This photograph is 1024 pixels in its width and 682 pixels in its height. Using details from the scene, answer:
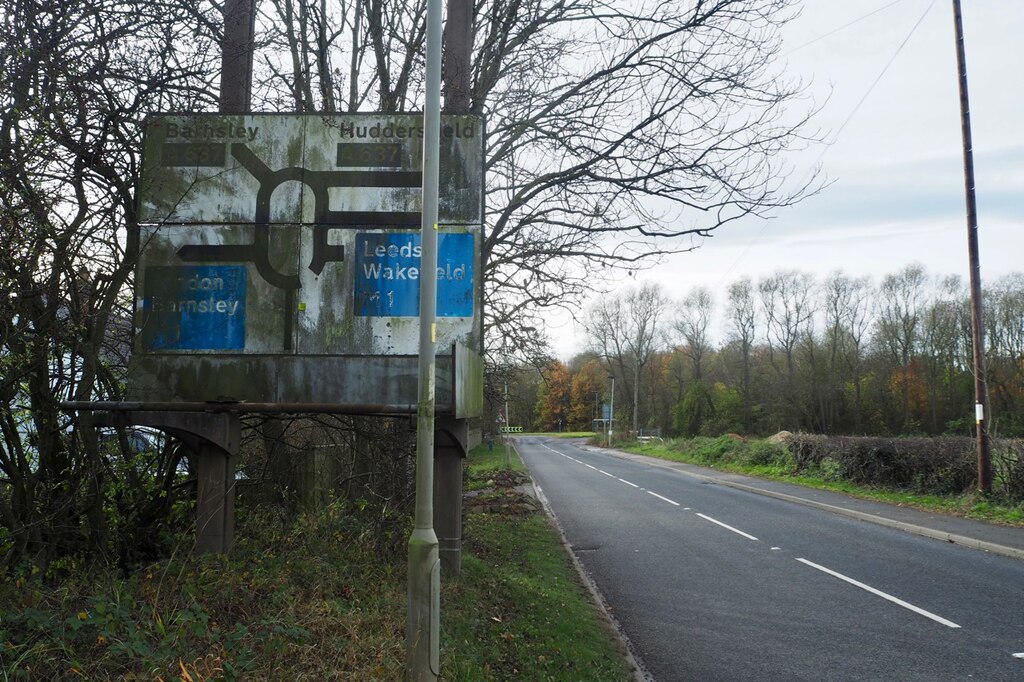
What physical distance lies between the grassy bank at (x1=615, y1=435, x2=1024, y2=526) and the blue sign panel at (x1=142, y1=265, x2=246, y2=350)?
50.5ft

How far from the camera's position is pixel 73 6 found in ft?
20.6

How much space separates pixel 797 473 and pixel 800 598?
20.6 meters

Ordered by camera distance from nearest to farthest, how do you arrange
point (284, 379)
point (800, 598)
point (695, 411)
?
point (284, 379)
point (800, 598)
point (695, 411)

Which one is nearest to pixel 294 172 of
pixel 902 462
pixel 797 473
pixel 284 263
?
pixel 284 263

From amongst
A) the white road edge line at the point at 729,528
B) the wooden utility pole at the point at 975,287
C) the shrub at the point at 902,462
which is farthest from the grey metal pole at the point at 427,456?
the shrub at the point at 902,462

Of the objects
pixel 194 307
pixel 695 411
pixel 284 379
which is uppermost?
pixel 194 307

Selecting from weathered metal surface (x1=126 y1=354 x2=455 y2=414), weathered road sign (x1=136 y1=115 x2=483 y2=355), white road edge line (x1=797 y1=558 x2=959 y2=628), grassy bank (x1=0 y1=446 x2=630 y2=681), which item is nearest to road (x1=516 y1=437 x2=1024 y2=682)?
white road edge line (x1=797 y1=558 x2=959 y2=628)

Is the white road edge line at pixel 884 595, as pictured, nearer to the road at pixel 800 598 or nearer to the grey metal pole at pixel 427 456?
the road at pixel 800 598

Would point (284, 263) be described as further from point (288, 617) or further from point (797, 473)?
point (797, 473)

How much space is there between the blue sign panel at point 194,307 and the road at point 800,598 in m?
4.82

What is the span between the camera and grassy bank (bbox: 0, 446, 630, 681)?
427 cm

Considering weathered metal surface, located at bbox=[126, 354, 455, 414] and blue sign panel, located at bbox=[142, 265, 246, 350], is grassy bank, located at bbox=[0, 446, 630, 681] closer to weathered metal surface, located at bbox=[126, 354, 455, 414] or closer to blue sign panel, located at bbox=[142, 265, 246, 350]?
weathered metal surface, located at bbox=[126, 354, 455, 414]

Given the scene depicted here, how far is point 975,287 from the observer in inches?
698

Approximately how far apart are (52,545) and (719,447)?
37.5 m
